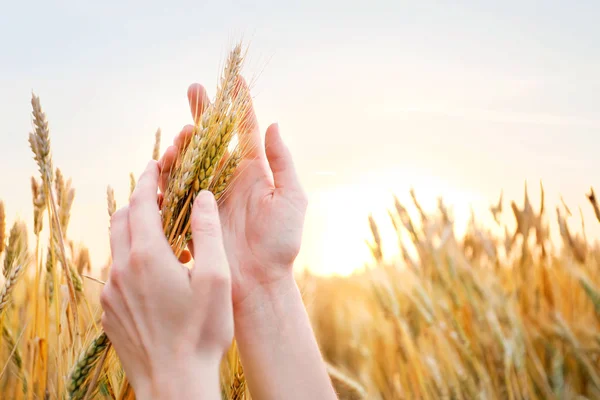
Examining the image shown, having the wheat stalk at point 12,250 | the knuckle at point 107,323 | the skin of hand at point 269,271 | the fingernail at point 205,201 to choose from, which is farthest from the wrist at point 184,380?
the wheat stalk at point 12,250

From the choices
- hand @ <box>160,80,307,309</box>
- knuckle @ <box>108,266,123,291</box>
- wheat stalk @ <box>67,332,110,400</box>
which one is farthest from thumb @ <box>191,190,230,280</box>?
hand @ <box>160,80,307,309</box>

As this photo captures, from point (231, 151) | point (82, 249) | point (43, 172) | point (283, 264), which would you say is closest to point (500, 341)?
point (283, 264)

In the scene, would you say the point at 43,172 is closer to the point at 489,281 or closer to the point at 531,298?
the point at 489,281

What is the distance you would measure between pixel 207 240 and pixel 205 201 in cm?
7

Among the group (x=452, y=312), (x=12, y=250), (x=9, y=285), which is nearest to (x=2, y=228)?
(x=12, y=250)

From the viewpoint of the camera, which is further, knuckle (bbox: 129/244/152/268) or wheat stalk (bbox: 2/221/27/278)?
wheat stalk (bbox: 2/221/27/278)

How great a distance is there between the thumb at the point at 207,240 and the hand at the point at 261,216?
339mm

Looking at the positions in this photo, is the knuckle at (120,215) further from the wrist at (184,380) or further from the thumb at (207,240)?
the wrist at (184,380)

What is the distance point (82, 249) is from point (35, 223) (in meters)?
0.38

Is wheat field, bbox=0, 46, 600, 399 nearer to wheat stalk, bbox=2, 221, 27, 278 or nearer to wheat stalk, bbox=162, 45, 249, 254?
wheat stalk, bbox=2, 221, 27, 278

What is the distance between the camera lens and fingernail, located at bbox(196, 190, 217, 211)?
0.83 metres

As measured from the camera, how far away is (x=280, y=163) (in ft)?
4.08

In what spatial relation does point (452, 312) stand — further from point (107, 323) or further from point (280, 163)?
point (107, 323)

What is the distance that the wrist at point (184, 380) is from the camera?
764 mm
